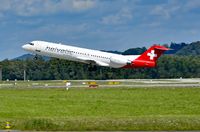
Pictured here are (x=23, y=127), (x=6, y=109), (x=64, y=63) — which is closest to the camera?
(x=23, y=127)

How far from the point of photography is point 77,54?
324 feet

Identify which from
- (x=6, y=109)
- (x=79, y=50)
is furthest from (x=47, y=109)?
(x=79, y=50)

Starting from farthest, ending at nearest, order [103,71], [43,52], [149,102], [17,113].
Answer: [103,71] < [43,52] < [149,102] < [17,113]

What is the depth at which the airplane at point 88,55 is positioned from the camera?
98000mm

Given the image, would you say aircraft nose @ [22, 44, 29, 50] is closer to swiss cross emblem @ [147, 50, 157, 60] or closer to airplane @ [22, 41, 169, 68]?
airplane @ [22, 41, 169, 68]

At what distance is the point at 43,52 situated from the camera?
9919 centimetres

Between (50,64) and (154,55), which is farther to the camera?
(50,64)

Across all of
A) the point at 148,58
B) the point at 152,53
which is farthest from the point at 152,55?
the point at 148,58

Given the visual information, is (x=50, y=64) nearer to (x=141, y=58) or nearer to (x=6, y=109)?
(x=141, y=58)

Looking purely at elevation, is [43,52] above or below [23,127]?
above

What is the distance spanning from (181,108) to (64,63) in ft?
355

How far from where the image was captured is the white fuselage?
321 ft

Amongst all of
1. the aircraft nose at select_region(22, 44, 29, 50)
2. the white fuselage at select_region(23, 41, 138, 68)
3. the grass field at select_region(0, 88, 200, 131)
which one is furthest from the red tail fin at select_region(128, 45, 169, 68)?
the grass field at select_region(0, 88, 200, 131)

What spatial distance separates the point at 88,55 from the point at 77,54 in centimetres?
250
